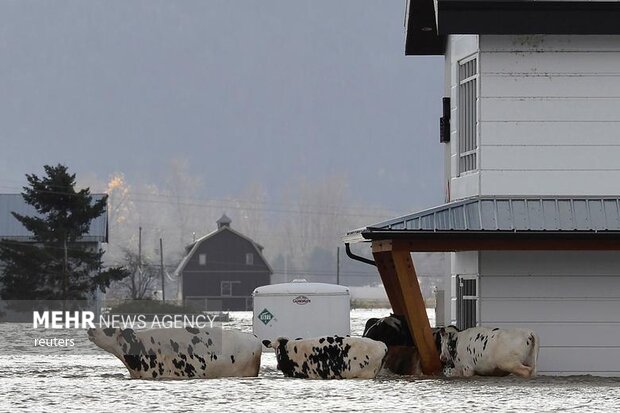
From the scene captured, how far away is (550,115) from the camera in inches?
1150

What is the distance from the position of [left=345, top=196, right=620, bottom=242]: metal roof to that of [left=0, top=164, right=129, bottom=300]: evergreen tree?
168 ft

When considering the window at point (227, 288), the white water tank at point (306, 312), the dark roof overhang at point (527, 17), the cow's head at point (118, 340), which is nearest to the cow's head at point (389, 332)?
the cow's head at point (118, 340)

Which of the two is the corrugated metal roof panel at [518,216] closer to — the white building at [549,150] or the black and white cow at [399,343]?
the white building at [549,150]

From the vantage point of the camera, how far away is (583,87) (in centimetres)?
2920

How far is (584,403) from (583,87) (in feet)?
30.5

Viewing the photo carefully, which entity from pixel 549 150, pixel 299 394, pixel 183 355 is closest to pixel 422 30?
pixel 549 150

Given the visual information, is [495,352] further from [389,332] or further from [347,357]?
[389,332]

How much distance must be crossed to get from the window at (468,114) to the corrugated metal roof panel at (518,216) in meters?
1.46

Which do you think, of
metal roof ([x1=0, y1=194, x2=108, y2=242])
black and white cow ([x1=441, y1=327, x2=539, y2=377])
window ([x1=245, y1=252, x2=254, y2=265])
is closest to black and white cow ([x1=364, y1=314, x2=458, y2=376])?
black and white cow ([x1=441, y1=327, x2=539, y2=377])

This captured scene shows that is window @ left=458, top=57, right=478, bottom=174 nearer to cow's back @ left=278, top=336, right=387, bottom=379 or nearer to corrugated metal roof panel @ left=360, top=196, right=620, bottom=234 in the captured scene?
corrugated metal roof panel @ left=360, top=196, right=620, bottom=234

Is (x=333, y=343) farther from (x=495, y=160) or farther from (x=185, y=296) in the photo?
(x=185, y=296)

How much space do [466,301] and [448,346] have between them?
7.85 feet

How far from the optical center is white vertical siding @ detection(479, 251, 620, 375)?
95.1 ft

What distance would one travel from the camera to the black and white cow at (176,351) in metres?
28.0
